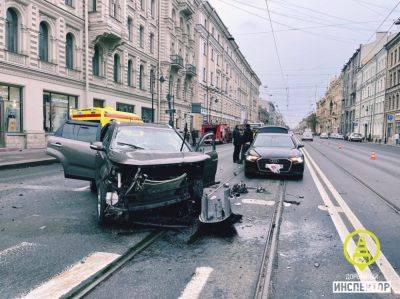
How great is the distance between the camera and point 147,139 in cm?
623

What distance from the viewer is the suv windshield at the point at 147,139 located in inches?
232

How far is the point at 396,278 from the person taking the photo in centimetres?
347

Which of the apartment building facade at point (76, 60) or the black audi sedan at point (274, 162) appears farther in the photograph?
the apartment building facade at point (76, 60)

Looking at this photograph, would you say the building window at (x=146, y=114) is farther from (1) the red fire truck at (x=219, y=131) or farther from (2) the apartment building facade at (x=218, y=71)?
(2) the apartment building facade at (x=218, y=71)

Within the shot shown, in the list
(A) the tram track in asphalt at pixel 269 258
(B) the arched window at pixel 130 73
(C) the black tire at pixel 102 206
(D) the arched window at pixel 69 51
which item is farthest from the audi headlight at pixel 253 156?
(B) the arched window at pixel 130 73

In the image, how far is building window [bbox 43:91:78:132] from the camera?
69.7 ft

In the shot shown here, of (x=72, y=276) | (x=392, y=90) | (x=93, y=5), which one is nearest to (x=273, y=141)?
(x=72, y=276)

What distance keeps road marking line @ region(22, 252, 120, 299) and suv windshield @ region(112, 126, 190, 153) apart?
218 centimetres

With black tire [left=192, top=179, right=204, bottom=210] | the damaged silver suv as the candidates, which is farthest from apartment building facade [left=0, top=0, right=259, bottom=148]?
black tire [left=192, top=179, right=204, bottom=210]

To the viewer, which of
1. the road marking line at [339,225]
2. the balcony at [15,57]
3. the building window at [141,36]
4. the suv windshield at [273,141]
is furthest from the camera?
the building window at [141,36]

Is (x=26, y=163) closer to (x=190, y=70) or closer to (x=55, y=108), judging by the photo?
(x=55, y=108)

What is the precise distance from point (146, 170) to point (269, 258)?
1.99 meters

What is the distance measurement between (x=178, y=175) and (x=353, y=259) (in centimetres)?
256

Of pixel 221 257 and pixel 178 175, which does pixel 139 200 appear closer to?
pixel 178 175
